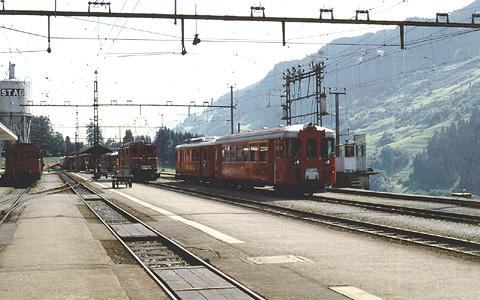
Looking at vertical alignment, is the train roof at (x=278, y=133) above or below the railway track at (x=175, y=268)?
above

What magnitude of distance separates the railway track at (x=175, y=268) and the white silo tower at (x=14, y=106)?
232ft

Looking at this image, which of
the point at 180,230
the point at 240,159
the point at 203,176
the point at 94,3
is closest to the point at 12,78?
the point at 203,176

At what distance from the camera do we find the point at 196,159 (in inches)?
1501

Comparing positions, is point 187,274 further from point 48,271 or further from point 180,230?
point 180,230

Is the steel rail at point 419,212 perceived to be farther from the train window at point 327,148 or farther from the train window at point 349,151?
the train window at point 349,151

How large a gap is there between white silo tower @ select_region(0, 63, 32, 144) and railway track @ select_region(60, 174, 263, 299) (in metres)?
70.7

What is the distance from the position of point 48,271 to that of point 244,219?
8417 millimetres

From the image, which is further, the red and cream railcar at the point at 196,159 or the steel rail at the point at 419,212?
the red and cream railcar at the point at 196,159

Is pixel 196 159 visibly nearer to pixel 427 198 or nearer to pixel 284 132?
pixel 284 132

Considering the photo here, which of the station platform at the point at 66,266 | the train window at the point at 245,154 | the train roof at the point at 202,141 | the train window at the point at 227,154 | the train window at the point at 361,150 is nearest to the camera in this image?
the station platform at the point at 66,266

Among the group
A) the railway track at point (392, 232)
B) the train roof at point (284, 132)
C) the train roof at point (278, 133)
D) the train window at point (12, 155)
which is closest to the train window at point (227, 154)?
the train roof at point (278, 133)

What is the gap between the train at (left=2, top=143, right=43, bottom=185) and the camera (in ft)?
145

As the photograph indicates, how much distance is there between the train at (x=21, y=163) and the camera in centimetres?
4431

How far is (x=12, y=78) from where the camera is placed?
265ft
